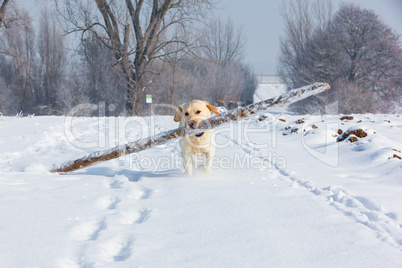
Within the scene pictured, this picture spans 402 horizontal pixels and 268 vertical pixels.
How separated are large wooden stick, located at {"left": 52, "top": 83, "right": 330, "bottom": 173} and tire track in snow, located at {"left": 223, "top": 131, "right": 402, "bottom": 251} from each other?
836 mm

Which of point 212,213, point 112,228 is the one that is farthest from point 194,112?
point 112,228

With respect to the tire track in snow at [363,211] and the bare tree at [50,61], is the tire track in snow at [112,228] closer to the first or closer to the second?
the tire track in snow at [363,211]

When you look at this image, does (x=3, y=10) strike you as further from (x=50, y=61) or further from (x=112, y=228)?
(x=50, y=61)

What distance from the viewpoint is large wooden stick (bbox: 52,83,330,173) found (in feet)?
11.4

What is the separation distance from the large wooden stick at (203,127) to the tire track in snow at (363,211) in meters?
0.84

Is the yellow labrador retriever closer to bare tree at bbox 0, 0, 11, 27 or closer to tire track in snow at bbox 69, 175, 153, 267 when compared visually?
tire track in snow at bbox 69, 175, 153, 267

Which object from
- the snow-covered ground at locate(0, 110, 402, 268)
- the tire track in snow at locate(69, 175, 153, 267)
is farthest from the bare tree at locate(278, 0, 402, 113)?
the tire track in snow at locate(69, 175, 153, 267)

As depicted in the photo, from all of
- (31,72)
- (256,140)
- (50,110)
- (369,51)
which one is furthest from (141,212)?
(31,72)

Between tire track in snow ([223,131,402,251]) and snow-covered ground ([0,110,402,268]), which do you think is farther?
tire track in snow ([223,131,402,251])

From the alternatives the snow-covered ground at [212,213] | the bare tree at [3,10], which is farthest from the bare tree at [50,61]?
the snow-covered ground at [212,213]

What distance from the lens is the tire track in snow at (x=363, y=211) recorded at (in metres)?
2.13

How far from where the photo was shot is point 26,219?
7.70 feet

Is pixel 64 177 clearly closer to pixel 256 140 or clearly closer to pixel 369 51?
pixel 256 140

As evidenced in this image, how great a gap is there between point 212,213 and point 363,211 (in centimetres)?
110
